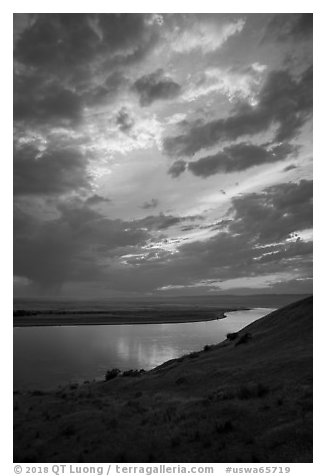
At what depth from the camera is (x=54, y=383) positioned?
24938 mm

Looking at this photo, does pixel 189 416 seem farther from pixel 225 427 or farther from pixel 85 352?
pixel 85 352

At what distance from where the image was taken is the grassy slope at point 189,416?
10047 mm

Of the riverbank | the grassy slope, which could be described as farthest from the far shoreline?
the grassy slope

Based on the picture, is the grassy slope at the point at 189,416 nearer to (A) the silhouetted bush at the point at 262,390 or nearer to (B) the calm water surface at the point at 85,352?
(A) the silhouetted bush at the point at 262,390

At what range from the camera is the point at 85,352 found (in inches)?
1469

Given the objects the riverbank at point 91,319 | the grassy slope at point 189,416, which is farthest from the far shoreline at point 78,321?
the grassy slope at point 189,416

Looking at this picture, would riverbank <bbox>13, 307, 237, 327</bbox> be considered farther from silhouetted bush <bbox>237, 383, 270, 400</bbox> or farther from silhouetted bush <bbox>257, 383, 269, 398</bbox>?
silhouetted bush <bbox>257, 383, 269, 398</bbox>

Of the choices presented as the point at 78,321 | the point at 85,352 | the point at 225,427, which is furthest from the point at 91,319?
the point at 225,427

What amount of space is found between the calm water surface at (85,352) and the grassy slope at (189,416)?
791 cm

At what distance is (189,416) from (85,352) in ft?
88.2

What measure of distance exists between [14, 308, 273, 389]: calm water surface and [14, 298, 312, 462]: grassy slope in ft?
25.9

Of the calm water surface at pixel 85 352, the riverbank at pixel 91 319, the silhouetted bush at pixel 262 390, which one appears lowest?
the riverbank at pixel 91 319
